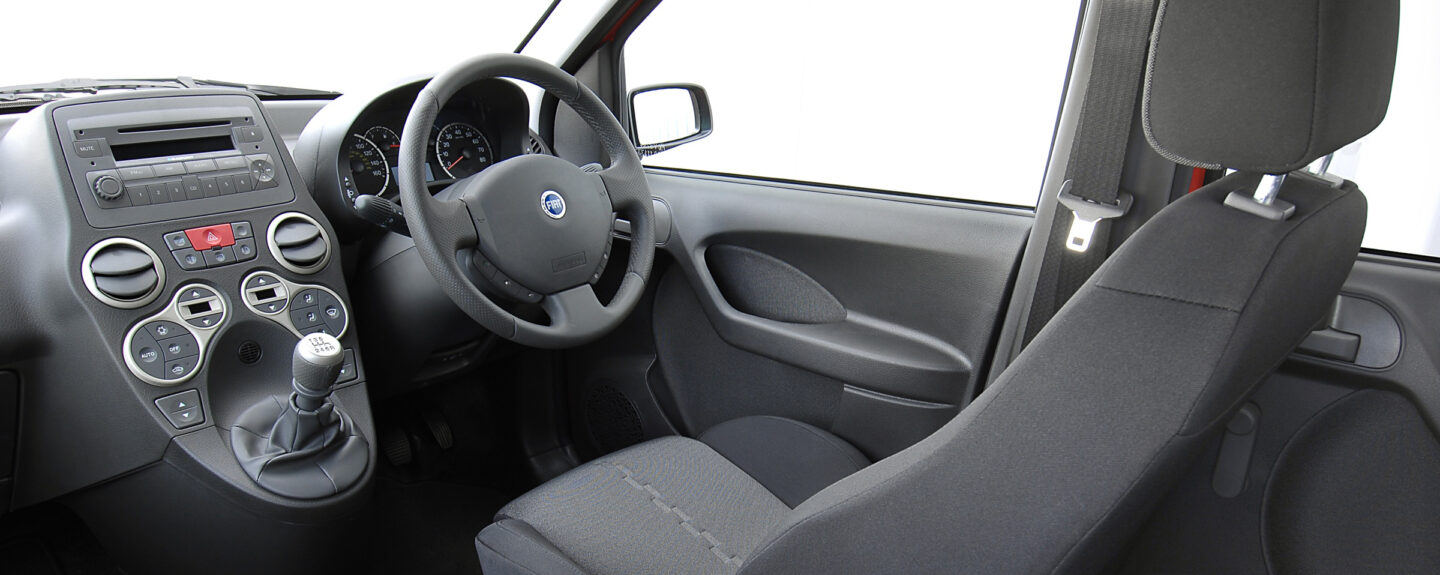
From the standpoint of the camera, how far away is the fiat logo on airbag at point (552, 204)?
1.47 m

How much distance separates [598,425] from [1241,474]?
142cm

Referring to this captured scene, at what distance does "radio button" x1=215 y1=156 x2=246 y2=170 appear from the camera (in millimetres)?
1488

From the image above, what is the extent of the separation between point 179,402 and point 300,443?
0.19 meters

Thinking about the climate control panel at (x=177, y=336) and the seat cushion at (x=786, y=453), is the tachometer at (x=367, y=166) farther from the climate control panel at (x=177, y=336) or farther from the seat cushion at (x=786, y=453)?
the seat cushion at (x=786, y=453)

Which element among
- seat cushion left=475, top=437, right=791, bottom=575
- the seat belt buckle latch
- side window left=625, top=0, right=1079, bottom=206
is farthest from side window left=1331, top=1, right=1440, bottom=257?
seat cushion left=475, top=437, right=791, bottom=575

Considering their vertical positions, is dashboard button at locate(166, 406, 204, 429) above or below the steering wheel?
below

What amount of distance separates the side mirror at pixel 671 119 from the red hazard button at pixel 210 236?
96 cm

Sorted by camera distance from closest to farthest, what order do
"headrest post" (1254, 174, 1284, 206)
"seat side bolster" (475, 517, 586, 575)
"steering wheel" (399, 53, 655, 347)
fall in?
1. "headrest post" (1254, 174, 1284, 206)
2. "seat side bolster" (475, 517, 586, 575)
3. "steering wheel" (399, 53, 655, 347)

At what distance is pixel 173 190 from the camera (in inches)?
56.1

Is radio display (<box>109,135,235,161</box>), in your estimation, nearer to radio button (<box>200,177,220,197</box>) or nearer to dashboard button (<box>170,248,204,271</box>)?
radio button (<box>200,177,220,197</box>)

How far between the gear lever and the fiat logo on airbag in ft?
1.28

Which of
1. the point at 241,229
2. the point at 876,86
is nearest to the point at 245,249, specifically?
the point at 241,229

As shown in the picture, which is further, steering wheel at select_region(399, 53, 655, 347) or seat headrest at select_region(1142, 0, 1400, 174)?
steering wheel at select_region(399, 53, 655, 347)

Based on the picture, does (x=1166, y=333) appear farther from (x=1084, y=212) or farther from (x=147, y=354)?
(x=147, y=354)
